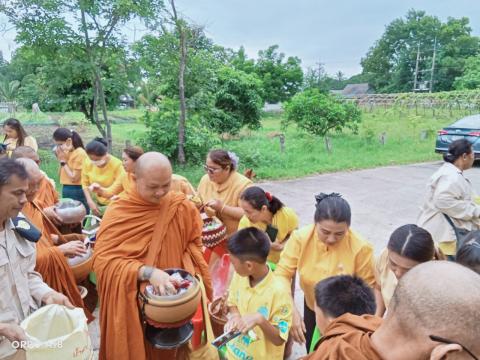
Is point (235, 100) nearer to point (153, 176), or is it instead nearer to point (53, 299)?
point (153, 176)

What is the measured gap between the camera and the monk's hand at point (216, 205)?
3.52m

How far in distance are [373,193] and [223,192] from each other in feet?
19.2

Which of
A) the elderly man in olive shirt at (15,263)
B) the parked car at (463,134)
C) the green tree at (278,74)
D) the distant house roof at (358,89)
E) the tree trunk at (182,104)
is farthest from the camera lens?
the distant house roof at (358,89)

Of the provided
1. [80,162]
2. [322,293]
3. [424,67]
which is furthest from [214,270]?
[424,67]

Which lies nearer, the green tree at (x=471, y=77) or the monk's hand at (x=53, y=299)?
the monk's hand at (x=53, y=299)

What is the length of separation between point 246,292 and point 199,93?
25.4 feet

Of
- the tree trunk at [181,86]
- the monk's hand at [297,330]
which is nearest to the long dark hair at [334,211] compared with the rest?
the monk's hand at [297,330]

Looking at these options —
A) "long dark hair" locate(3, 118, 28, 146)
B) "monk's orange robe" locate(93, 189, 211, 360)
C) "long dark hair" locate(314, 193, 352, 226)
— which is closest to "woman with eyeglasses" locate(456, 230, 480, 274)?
"long dark hair" locate(314, 193, 352, 226)

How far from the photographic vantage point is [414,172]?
1090 centimetres

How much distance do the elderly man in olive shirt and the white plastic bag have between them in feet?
0.39

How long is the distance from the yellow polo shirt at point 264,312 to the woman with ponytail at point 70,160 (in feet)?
11.7

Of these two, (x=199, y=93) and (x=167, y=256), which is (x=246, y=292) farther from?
(x=199, y=93)

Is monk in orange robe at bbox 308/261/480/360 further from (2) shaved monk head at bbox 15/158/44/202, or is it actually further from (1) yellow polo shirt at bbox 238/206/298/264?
(2) shaved monk head at bbox 15/158/44/202

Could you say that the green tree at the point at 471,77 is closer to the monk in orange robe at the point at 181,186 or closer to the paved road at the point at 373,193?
the paved road at the point at 373,193
